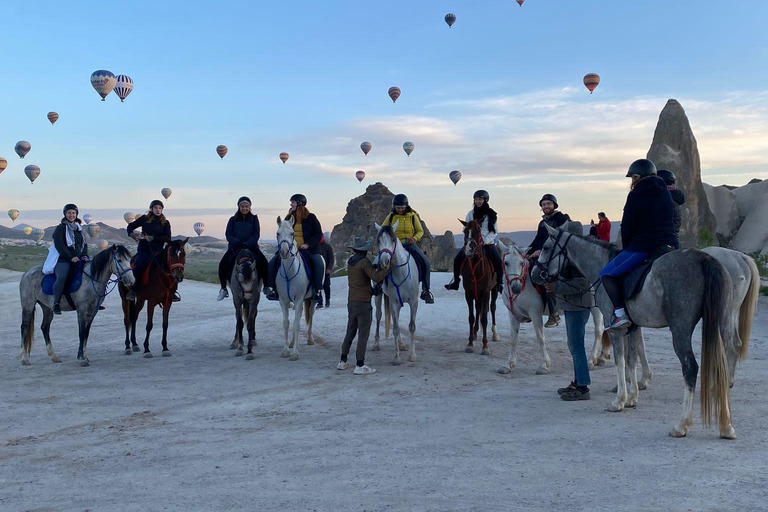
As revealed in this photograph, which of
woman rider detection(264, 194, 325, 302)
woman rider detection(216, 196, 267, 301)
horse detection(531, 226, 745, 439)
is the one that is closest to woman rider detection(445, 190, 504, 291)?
woman rider detection(264, 194, 325, 302)

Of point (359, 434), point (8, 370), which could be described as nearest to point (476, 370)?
point (359, 434)

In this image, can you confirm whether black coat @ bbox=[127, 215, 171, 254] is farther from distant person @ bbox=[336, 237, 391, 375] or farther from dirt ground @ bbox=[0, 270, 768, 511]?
distant person @ bbox=[336, 237, 391, 375]

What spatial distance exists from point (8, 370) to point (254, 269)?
5104 mm

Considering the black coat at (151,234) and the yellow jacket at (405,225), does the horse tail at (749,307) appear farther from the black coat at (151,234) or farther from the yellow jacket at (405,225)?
the black coat at (151,234)

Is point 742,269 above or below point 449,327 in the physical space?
above

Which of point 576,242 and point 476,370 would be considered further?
point 476,370

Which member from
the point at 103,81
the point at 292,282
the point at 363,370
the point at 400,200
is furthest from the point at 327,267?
the point at 103,81

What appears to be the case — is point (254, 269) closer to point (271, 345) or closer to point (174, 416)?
point (271, 345)

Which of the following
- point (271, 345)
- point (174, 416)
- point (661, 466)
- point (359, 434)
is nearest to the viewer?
point (661, 466)

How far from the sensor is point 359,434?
7465mm

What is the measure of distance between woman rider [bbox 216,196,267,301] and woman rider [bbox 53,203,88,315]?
9.52ft

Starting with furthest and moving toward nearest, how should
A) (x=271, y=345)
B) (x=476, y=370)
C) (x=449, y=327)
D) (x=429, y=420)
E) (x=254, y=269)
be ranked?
(x=449, y=327)
(x=271, y=345)
(x=254, y=269)
(x=476, y=370)
(x=429, y=420)

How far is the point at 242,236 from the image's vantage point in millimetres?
13492

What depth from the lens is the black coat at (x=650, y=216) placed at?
763cm
